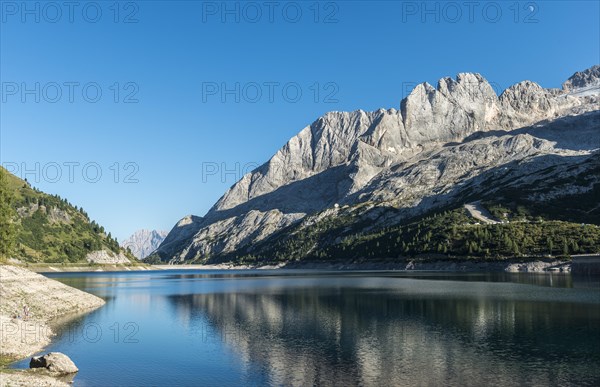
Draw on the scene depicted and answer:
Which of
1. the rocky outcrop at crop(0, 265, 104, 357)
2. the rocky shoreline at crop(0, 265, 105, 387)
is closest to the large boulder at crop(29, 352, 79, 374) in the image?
the rocky shoreline at crop(0, 265, 105, 387)

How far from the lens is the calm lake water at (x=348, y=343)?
139 feet

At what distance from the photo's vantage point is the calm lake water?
42.5 meters

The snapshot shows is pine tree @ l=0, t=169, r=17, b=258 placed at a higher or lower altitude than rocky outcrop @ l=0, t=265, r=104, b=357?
higher

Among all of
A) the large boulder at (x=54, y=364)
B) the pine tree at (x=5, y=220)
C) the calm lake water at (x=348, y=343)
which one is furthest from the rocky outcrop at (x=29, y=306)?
the pine tree at (x=5, y=220)

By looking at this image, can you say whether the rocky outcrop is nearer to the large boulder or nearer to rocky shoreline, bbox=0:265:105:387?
rocky shoreline, bbox=0:265:105:387

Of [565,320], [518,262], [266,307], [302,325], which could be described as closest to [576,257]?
[518,262]

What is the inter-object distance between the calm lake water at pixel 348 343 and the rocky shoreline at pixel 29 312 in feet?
10.6

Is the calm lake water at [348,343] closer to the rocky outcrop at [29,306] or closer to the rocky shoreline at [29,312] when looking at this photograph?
the rocky shoreline at [29,312]

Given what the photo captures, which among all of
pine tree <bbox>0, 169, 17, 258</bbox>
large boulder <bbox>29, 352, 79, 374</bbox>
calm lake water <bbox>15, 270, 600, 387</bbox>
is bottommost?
calm lake water <bbox>15, 270, 600, 387</bbox>

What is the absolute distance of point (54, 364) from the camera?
43.2m

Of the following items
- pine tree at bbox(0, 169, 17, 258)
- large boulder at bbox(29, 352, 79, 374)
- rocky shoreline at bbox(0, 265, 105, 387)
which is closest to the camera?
rocky shoreline at bbox(0, 265, 105, 387)

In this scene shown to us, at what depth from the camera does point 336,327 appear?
68.8m

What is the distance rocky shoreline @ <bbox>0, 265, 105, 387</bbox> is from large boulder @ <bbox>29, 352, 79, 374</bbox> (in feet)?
4.80

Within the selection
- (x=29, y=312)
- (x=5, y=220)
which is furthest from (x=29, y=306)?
(x=5, y=220)
